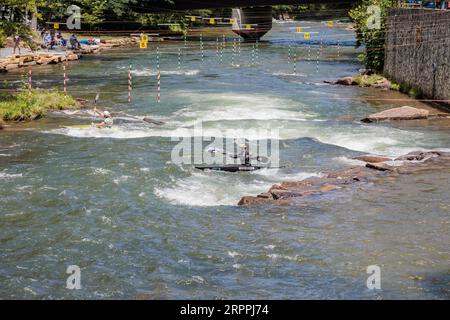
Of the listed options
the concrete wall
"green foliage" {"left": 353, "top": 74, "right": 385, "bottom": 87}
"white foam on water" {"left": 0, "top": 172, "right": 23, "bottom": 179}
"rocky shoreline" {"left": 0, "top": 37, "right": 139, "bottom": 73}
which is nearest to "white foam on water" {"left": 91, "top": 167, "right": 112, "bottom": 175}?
"white foam on water" {"left": 0, "top": 172, "right": 23, "bottom": 179}

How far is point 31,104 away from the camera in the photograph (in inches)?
1423

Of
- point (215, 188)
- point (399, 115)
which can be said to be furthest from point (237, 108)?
point (215, 188)

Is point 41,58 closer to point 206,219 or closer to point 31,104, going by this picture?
point 31,104

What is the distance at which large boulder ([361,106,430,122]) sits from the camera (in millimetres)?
35750

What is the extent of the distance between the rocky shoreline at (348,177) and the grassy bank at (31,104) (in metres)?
16.7

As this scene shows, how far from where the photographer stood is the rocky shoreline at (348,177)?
2220 centimetres

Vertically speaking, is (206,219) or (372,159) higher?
(372,159)

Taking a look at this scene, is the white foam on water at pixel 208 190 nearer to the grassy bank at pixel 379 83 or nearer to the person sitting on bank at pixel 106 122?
the person sitting on bank at pixel 106 122

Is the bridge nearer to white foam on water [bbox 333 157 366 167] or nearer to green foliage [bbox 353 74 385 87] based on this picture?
green foliage [bbox 353 74 385 87]

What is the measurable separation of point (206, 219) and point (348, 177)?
651 centimetres

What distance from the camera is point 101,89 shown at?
154 ft

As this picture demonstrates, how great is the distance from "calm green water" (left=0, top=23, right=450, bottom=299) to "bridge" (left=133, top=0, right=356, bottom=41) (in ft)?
157
